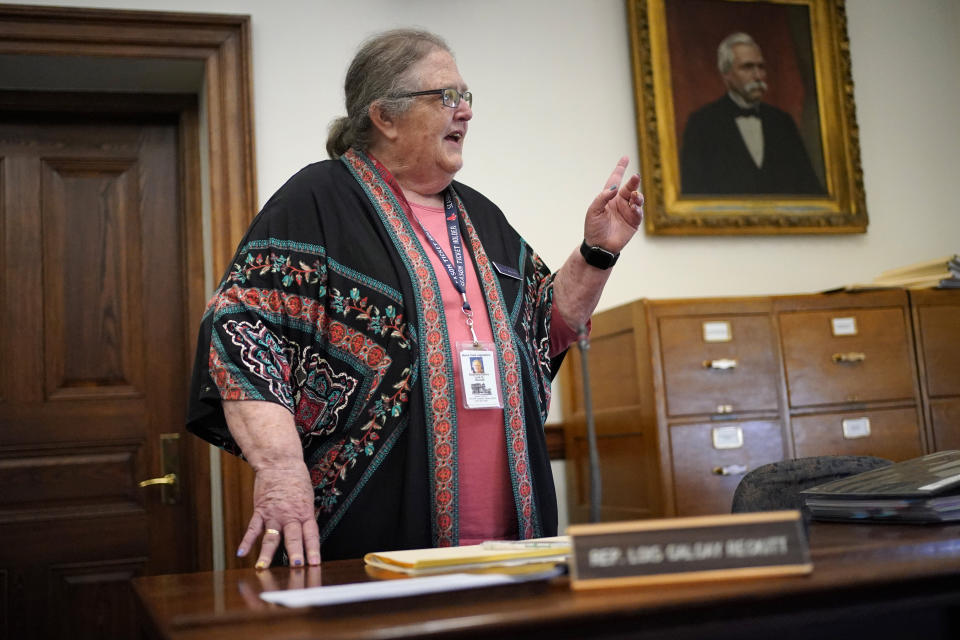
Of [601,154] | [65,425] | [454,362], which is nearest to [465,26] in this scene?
[601,154]

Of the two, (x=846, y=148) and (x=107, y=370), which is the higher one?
(x=846, y=148)

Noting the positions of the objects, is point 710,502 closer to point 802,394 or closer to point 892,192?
point 802,394

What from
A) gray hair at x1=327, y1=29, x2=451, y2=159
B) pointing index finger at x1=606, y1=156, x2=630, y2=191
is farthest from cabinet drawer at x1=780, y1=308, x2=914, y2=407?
gray hair at x1=327, y1=29, x2=451, y2=159

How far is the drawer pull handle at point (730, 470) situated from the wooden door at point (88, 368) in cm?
193

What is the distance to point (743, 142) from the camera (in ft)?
13.5

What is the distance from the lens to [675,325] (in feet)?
10.8

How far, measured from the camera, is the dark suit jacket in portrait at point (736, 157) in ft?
13.2

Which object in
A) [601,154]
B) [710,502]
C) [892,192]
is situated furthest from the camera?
[892,192]

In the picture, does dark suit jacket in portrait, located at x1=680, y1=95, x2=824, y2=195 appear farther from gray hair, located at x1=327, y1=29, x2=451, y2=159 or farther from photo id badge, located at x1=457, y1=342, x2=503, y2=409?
photo id badge, located at x1=457, y1=342, x2=503, y2=409

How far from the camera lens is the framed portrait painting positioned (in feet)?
13.1

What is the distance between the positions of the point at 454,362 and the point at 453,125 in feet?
1.87

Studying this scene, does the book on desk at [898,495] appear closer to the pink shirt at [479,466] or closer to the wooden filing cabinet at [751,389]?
the pink shirt at [479,466]

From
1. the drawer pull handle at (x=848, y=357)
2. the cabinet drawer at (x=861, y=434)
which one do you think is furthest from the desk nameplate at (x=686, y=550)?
the drawer pull handle at (x=848, y=357)

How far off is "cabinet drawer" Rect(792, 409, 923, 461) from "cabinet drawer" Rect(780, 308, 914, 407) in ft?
0.20
